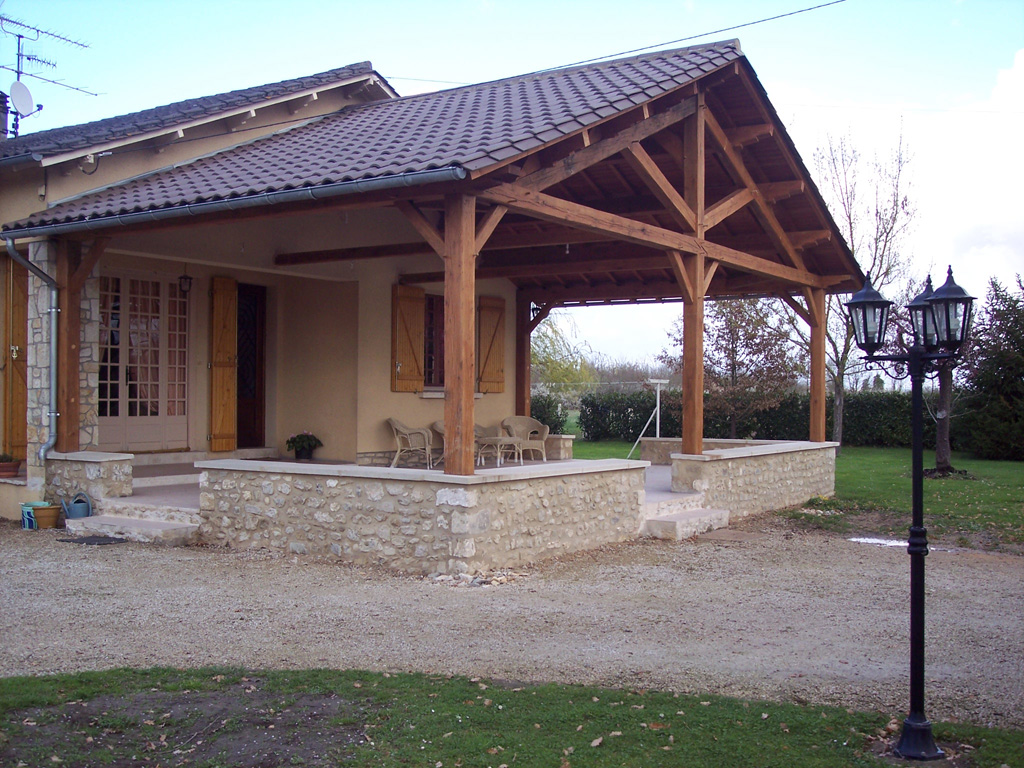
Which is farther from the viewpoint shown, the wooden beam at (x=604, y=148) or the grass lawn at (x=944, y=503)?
the grass lawn at (x=944, y=503)

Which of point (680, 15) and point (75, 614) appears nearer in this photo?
point (75, 614)

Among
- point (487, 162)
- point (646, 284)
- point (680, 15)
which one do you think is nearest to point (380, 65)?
point (680, 15)

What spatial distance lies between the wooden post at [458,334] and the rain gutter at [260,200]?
45 cm

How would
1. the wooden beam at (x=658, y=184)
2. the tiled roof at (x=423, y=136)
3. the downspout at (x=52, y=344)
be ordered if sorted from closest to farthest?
the tiled roof at (x=423, y=136), the wooden beam at (x=658, y=184), the downspout at (x=52, y=344)

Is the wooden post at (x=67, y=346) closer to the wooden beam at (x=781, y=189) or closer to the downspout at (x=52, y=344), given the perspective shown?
the downspout at (x=52, y=344)

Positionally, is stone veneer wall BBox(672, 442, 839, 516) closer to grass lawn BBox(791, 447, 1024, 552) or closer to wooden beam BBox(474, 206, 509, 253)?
grass lawn BBox(791, 447, 1024, 552)

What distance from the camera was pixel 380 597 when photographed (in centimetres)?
634

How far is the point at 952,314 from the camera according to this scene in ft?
13.4

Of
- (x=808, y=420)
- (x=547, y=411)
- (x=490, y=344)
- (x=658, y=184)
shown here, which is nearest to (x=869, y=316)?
(x=658, y=184)

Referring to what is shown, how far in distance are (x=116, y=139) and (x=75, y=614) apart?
5621mm

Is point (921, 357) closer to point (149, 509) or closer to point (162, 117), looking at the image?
point (149, 509)

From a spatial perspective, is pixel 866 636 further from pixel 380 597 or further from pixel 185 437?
pixel 185 437

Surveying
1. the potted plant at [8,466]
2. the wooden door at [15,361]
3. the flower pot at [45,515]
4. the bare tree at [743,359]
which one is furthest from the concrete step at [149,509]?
the bare tree at [743,359]

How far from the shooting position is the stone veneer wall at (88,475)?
8953 mm
